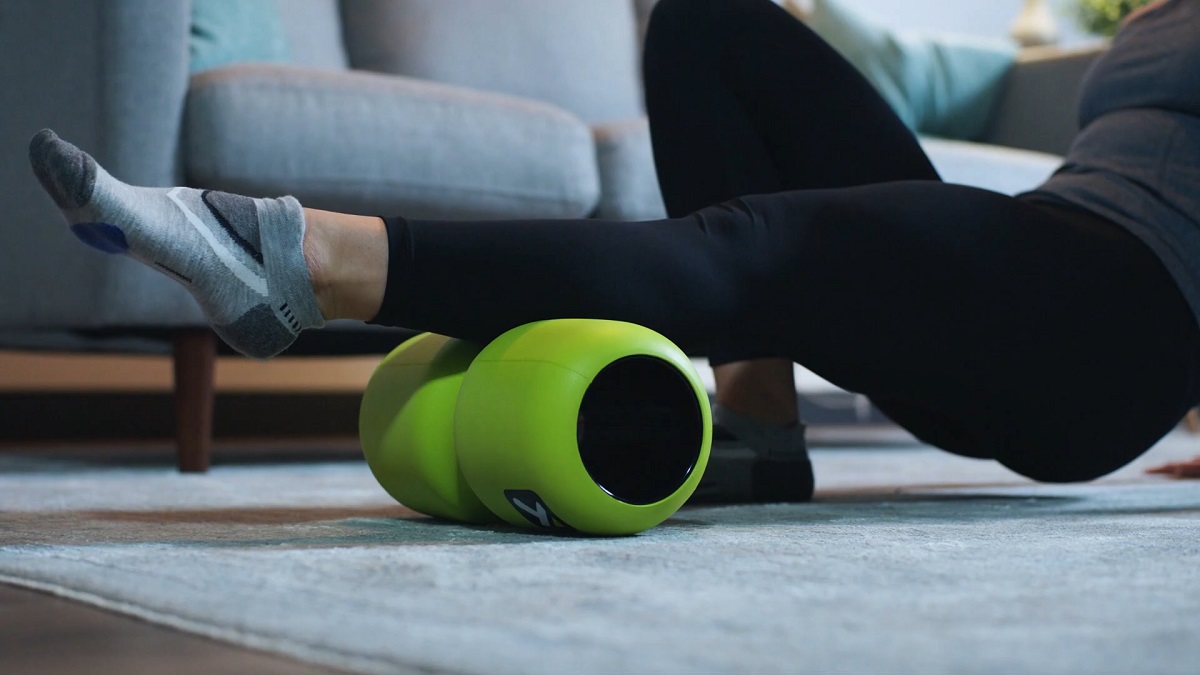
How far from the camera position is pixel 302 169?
5.93 feet

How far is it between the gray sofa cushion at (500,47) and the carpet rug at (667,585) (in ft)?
5.35

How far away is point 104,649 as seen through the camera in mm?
575

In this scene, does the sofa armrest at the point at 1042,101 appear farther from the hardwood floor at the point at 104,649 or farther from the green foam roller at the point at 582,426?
the hardwood floor at the point at 104,649

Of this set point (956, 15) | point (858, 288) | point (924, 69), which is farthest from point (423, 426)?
point (956, 15)

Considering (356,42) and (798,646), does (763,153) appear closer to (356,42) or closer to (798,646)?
(798,646)

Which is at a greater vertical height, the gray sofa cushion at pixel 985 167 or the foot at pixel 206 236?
the foot at pixel 206 236

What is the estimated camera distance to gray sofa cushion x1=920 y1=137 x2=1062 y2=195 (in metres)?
2.35

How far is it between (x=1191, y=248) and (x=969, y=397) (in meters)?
0.23

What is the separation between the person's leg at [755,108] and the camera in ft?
4.09

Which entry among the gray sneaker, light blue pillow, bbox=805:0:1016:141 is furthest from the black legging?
light blue pillow, bbox=805:0:1016:141

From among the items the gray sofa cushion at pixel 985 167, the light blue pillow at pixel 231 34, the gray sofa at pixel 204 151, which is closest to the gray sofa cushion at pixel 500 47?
the light blue pillow at pixel 231 34

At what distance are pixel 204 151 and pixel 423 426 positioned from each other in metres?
0.91

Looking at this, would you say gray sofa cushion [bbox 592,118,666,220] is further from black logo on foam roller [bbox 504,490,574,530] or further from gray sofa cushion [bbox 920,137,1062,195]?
black logo on foam roller [bbox 504,490,574,530]

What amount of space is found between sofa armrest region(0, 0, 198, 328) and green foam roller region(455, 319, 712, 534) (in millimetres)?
977
